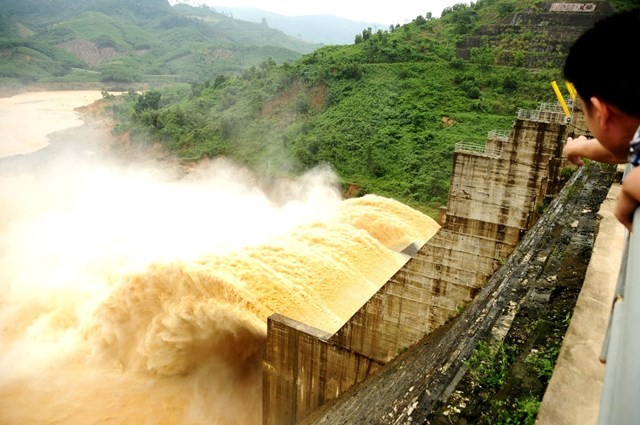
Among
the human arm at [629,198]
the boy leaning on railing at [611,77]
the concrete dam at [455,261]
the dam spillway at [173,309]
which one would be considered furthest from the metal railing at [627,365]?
the dam spillway at [173,309]

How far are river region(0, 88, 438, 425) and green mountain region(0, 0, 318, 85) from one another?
192 ft

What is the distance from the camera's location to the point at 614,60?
1.55 meters

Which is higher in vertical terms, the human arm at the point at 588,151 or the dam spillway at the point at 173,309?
the human arm at the point at 588,151

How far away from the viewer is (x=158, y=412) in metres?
14.0

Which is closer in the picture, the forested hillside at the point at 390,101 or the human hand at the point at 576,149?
the human hand at the point at 576,149

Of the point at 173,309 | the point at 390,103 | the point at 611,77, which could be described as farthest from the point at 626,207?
the point at 390,103

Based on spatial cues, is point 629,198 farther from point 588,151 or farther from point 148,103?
point 148,103

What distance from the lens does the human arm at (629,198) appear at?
4.02ft

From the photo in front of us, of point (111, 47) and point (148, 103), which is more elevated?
point (111, 47)

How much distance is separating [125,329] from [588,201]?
13875 mm

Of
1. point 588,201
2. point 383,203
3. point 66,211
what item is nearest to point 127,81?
point 66,211

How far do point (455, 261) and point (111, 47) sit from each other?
105560 millimetres

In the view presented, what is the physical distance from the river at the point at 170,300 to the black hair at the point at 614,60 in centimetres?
1314

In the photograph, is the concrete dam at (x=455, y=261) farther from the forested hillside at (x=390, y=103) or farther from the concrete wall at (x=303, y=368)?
the forested hillside at (x=390, y=103)
